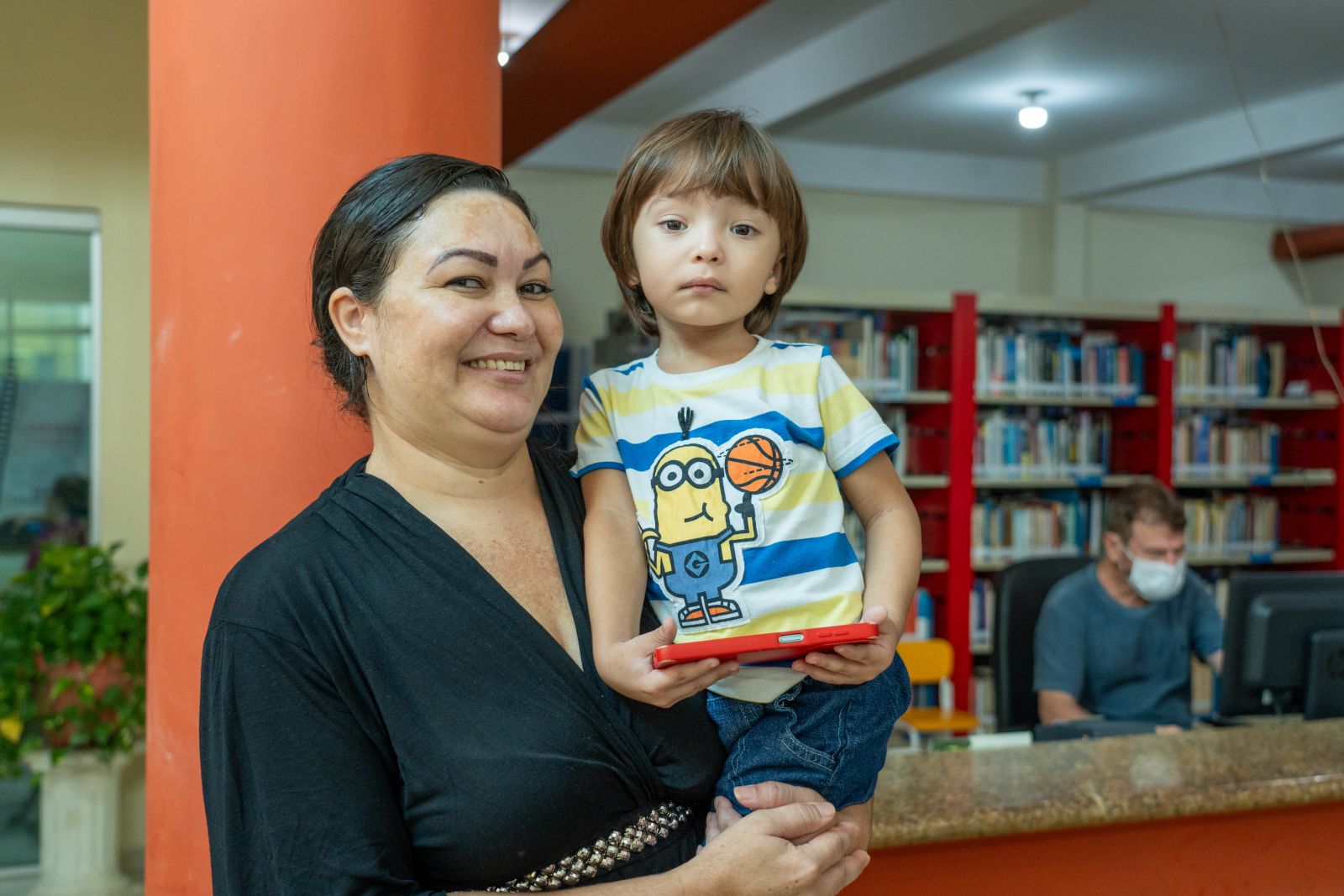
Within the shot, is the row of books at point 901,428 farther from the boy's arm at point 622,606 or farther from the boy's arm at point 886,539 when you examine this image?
the boy's arm at point 622,606

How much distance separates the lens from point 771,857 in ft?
3.89

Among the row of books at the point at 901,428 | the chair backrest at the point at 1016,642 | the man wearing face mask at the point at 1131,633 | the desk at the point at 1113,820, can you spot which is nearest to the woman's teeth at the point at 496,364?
the desk at the point at 1113,820

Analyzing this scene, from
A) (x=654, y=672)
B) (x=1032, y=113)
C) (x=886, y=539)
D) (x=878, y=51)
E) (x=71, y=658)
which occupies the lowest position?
(x=71, y=658)

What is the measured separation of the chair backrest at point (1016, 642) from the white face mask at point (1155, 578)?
33 cm

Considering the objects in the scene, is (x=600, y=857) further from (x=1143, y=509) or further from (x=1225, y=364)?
(x=1225, y=364)

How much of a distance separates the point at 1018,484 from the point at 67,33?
16.0 feet

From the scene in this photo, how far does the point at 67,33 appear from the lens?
419 cm

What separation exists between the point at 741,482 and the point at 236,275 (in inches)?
29.4

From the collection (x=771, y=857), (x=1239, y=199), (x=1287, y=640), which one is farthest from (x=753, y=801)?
(x=1239, y=199)

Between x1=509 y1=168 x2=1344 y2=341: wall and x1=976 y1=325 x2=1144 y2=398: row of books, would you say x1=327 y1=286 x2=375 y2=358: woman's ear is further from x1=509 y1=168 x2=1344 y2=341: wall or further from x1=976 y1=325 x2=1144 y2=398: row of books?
x1=509 y1=168 x2=1344 y2=341: wall

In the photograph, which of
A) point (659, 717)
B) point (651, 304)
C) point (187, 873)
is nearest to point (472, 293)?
point (651, 304)

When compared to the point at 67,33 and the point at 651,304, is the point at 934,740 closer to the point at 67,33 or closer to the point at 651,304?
the point at 651,304

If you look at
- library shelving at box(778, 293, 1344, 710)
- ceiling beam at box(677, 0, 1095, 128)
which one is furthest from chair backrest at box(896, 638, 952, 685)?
ceiling beam at box(677, 0, 1095, 128)

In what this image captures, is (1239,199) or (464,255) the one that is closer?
(464,255)
